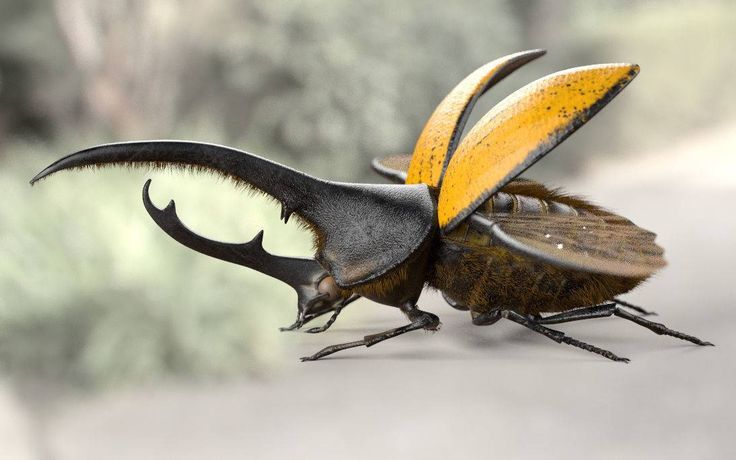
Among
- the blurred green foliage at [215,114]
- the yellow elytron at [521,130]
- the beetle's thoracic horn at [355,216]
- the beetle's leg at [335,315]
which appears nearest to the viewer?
the yellow elytron at [521,130]

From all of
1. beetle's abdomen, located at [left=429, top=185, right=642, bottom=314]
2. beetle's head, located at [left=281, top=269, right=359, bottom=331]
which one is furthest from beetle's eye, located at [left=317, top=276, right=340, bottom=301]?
beetle's abdomen, located at [left=429, top=185, right=642, bottom=314]

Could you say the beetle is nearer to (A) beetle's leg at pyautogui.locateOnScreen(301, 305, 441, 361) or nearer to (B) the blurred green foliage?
(A) beetle's leg at pyautogui.locateOnScreen(301, 305, 441, 361)

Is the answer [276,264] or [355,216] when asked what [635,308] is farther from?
[276,264]

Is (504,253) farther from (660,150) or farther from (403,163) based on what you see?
(660,150)

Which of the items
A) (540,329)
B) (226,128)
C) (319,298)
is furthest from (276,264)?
(226,128)

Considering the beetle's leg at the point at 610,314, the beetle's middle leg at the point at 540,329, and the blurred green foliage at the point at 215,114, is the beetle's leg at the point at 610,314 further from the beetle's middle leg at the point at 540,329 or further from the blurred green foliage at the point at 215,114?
the blurred green foliage at the point at 215,114

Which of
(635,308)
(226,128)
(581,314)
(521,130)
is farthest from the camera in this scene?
(226,128)

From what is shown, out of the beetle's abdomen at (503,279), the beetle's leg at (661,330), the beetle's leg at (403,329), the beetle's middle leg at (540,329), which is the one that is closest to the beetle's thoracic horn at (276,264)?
the beetle's leg at (403,329)

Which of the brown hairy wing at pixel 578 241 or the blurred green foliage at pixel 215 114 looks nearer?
the brown hairy wing at pixel 578 241

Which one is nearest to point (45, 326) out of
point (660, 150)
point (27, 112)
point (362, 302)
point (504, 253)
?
point (362, 302)
